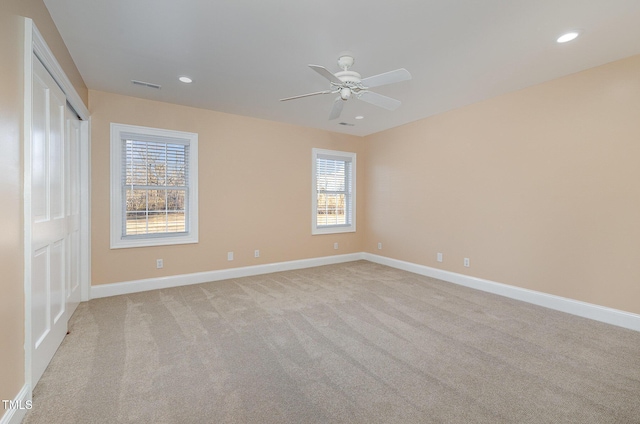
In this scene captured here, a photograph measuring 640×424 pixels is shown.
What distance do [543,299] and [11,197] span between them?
4.90 m

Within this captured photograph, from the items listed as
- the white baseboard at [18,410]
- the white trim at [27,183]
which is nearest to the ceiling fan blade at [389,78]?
the white trim at [27,183]

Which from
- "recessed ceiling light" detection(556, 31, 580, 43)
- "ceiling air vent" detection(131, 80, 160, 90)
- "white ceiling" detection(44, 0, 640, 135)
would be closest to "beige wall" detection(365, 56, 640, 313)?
"white ceiling" detection(44, 0, 640, 135)

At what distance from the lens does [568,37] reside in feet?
8.02

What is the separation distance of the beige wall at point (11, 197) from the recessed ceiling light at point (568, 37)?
3.83 m

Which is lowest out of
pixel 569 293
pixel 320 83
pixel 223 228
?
pixel 569 293

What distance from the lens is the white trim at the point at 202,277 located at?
381cm

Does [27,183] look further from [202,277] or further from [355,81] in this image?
[202,277]

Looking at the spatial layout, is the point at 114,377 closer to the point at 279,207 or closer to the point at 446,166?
the point at 279,207

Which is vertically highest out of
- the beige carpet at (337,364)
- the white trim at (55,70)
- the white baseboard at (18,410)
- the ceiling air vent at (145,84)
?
the ceiling air vent at (145,84)

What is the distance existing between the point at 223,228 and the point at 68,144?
2209mm

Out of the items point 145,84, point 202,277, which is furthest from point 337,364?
point 145,84

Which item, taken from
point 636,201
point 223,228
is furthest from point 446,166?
point 223,228

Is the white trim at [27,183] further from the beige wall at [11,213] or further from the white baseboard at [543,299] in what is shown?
the white baseboard at [543,299]

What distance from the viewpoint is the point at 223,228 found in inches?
182
